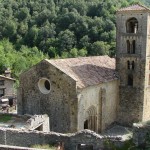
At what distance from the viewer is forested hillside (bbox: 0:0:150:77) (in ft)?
214

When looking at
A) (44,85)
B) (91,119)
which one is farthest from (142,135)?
(44,85)

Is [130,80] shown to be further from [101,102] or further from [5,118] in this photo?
[5,118]

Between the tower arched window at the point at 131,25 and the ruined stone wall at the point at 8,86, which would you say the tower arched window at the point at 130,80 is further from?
the ruined stone wall at the point at 8,86

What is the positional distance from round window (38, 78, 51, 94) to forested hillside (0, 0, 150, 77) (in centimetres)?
3073

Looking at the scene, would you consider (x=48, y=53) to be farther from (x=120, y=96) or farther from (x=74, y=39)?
(x=120, y=96)

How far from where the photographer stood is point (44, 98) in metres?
29.2

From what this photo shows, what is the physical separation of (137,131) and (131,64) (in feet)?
47.4

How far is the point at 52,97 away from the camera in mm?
28594

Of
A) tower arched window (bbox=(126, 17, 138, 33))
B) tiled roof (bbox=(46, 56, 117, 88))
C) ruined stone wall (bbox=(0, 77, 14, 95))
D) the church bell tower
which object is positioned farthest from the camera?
ruined stone wall (bbox=(0, 77, 14, 95))

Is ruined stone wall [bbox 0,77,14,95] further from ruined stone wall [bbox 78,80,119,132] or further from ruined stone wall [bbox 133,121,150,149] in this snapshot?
ruined stone wall [bbox 133,121,150,149]

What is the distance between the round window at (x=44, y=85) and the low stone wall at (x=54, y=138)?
775 cm

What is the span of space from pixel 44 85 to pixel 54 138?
9223 millimetres

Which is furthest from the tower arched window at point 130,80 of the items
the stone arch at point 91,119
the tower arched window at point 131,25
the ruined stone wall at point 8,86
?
the ruined stone wall at point 8,86

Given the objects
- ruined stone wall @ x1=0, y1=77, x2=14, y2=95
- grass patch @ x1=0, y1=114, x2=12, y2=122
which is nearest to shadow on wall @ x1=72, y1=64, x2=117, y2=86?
grass patch @ x1=0, y1=114, x2=12, y2=122
